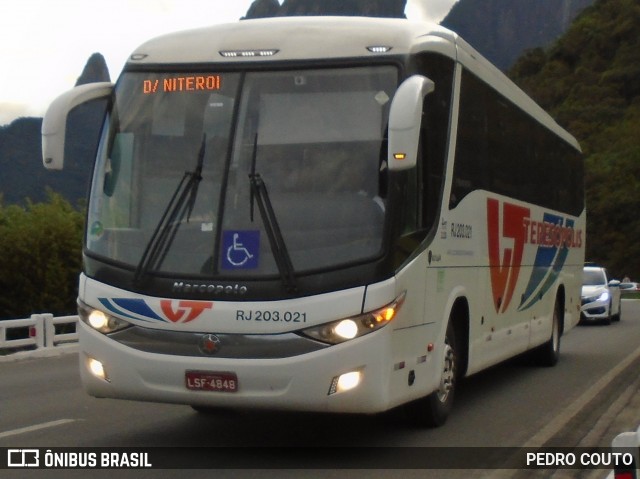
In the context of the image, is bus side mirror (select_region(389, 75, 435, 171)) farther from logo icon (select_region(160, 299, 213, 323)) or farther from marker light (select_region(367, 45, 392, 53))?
logo icon (select_region(160, 299, 213, 323))

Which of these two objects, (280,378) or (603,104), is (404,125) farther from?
(603,104)

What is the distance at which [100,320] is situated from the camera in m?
8.47

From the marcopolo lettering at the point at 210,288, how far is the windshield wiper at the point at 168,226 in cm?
25

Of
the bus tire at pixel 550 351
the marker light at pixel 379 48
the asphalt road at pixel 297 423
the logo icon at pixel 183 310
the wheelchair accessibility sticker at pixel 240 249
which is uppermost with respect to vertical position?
the marker light at pixel 379 48

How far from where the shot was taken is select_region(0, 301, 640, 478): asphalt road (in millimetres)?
9094

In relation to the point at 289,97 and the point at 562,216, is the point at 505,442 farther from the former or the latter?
the point at 562,216

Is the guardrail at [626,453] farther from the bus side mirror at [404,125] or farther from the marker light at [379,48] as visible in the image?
the marker light at [379,48]

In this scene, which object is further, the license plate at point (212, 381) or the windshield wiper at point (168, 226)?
the windshield wiper at point (168, 226)

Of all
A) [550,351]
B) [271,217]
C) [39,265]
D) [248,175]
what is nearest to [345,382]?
[271,217]

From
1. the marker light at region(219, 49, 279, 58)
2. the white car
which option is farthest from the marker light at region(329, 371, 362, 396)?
the white car

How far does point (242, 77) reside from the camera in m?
8.64

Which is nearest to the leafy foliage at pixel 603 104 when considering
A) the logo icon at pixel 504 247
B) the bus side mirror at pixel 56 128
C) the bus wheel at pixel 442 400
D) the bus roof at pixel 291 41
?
the logo icon at pixel 504 247

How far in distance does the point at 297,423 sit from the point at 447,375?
1419mm

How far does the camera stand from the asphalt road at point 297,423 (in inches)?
358
